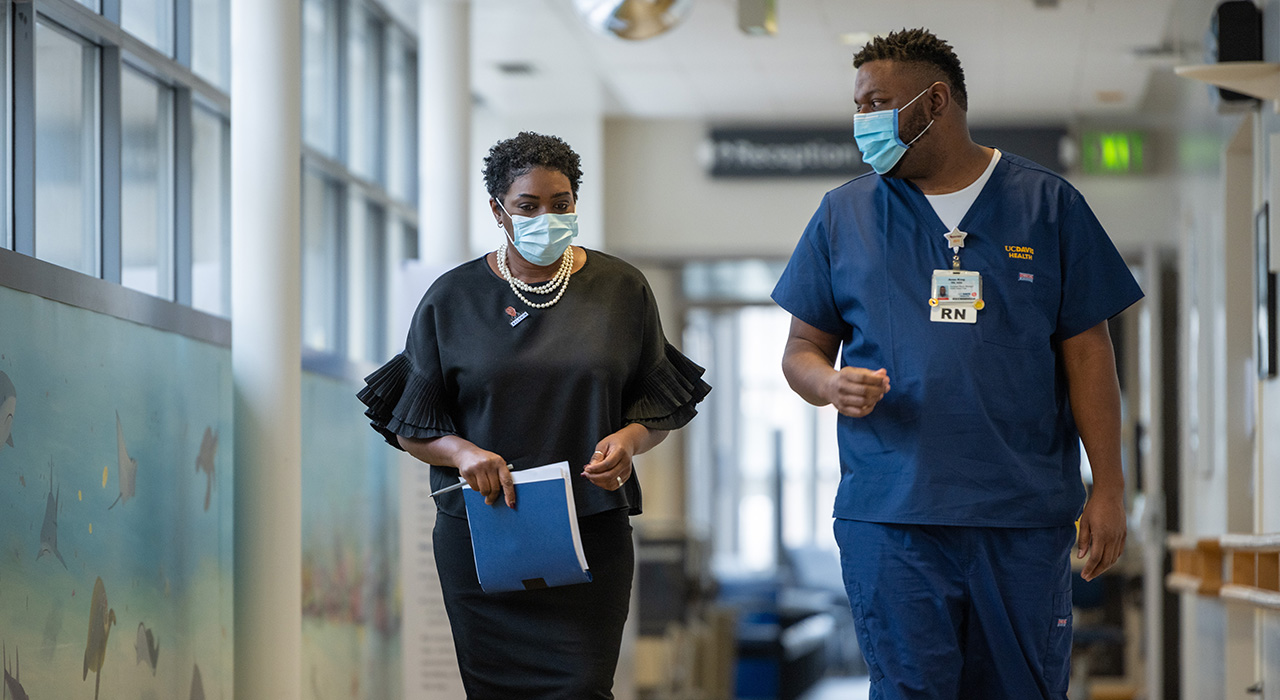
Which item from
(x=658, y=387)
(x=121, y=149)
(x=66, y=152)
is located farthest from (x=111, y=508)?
(x=658, y=387)

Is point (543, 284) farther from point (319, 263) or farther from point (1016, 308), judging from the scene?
point (319, 263)

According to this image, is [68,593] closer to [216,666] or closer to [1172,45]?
[216,666]

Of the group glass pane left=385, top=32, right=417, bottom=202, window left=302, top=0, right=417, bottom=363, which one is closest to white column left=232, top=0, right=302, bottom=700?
window left=302, top=0, right=417, bottom=363

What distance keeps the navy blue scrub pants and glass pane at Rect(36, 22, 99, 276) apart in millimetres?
2397

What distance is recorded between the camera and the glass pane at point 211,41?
487 cm

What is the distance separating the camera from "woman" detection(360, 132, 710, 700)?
8.54ft

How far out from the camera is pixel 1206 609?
21.7 ft

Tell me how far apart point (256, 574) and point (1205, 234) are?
15.6 ft

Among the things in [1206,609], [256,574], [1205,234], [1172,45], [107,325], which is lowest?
[1206,609]

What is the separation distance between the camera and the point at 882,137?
2486 mm

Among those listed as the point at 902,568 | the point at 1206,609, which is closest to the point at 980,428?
the point at 902,568

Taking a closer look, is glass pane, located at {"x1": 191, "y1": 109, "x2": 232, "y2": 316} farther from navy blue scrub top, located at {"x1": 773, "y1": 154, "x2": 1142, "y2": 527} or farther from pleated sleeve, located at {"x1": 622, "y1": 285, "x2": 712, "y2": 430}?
navy blue scrub top, located at {"x1": 773, "y1": 154, "x2": 1142, "y2": 527}

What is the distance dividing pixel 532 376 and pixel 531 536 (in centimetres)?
30

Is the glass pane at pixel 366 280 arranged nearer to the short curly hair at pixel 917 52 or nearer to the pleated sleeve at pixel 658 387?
the pleated sleeve at pixel 658 387
